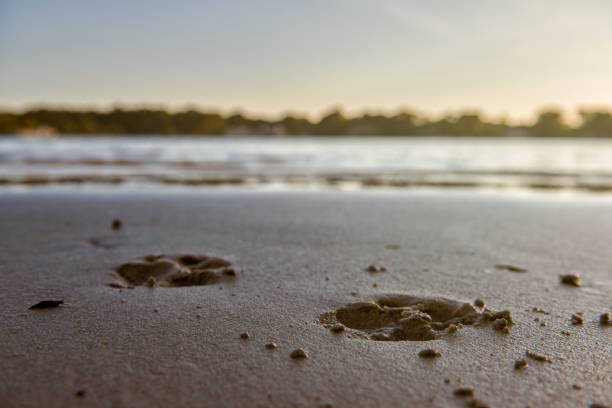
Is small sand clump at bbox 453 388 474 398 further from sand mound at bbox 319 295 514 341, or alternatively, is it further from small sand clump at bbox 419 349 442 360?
sand mound at bbox 319 295 514 341

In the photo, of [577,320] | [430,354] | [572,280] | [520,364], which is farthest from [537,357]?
[572,280]

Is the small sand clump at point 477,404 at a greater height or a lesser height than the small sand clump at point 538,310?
greater

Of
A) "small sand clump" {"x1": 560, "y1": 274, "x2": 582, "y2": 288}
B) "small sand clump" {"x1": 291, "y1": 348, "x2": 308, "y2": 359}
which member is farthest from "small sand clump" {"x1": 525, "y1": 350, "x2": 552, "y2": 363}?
"small sand clump" {"x1": 560, "y1": 274, "x2": 582, "y2": 288}

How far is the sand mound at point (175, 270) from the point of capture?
278 cm

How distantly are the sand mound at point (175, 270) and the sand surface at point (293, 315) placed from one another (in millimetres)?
91

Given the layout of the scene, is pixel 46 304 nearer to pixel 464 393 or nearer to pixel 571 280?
pixel 464 393

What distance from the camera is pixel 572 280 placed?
2.81m

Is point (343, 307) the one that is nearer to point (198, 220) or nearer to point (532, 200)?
point (198, 220)

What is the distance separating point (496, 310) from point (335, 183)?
22.1 ft

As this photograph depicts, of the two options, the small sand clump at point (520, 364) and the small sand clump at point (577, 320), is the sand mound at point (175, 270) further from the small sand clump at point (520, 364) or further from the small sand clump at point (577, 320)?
the small sand clump at point (577, 320)

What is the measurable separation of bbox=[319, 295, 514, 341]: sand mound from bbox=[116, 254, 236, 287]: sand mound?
36.5 inches

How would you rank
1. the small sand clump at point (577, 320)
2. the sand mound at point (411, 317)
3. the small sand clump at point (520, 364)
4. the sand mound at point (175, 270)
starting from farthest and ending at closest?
Answer: 1. the sand mound at point (175, 270)
2. the small sand clump at point (577, 320)
3. the sand mound at point (411, 317)
4. the small sand clump at point (520, 364)

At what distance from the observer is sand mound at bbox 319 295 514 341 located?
207 cm

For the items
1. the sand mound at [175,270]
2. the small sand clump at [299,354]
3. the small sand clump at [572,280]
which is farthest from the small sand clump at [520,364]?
the sand mound at [175,270]
